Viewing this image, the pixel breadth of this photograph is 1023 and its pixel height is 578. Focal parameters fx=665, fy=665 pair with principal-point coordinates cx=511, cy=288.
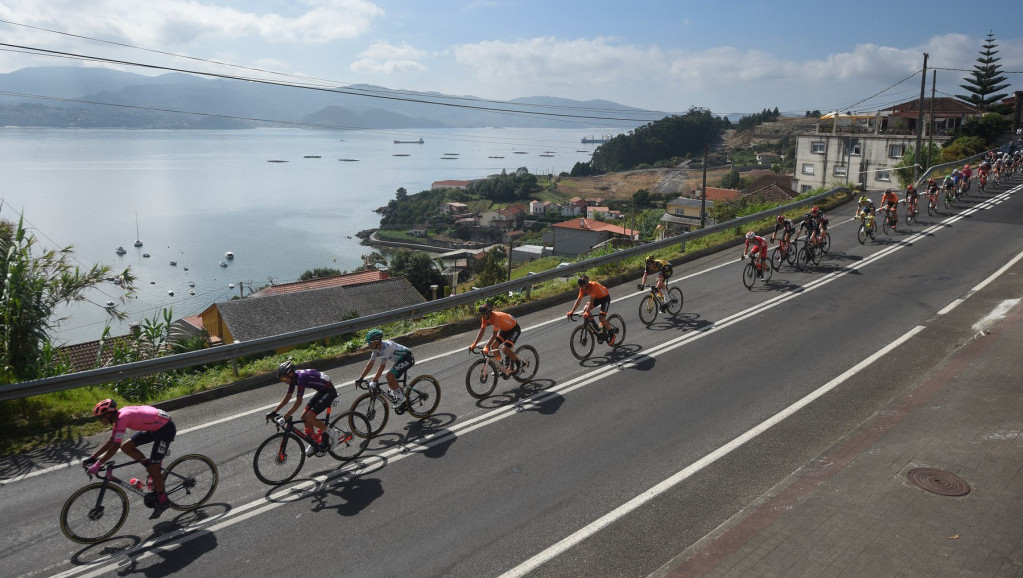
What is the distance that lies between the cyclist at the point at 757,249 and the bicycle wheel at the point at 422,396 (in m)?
10.1

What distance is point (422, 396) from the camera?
10.3 metres

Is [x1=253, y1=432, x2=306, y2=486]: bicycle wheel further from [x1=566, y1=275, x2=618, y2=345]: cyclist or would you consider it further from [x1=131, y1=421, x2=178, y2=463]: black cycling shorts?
[x1=566, y1=275, x2=618, y2=345]: cyclist

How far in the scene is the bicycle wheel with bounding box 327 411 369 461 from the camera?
909 centimetres

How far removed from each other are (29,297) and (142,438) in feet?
17.0

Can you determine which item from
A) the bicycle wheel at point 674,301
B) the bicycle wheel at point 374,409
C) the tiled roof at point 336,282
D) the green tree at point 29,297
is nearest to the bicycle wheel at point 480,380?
the bicycle wheel at point 374,409

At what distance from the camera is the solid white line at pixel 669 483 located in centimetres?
684

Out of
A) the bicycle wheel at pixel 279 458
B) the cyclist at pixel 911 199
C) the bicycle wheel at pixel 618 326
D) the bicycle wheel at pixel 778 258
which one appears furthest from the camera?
the cyclist at pixel 911 199

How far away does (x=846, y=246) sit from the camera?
73.1 ft

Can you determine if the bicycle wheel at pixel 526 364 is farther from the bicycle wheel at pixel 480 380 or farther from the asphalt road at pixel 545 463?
the bicycle wheel at pixel 480 380

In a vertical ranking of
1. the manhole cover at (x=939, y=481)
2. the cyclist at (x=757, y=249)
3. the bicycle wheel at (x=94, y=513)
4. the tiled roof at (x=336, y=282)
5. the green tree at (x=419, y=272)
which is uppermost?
the cyclist at (x=757, y=249)

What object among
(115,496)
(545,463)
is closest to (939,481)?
(545,463)

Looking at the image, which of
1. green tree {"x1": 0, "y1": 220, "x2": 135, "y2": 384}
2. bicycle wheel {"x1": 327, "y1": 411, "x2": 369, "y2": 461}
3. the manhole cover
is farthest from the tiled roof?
the manhole cover

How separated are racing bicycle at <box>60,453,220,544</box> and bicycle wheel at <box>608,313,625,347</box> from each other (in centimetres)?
791

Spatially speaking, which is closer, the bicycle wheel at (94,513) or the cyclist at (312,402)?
the bicycle wheel at (94,513)
